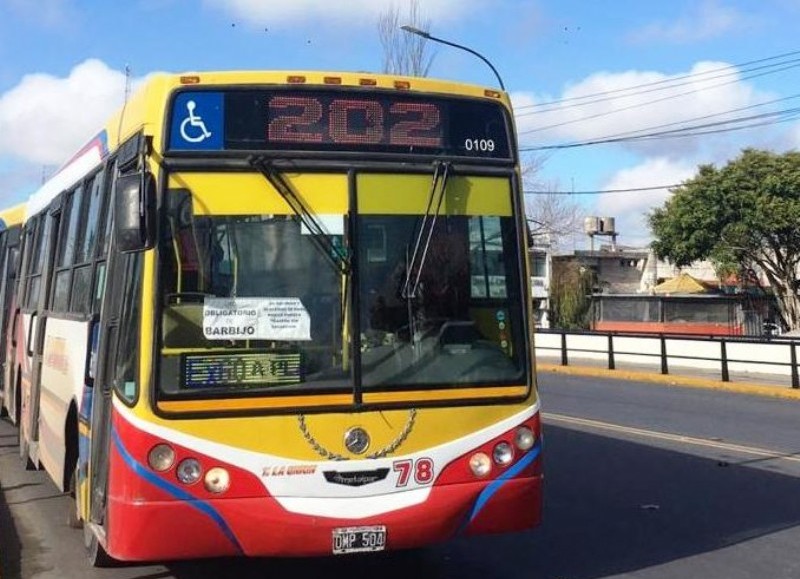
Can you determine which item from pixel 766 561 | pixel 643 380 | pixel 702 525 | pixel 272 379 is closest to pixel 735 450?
pixel 702 525

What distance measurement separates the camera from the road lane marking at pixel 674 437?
36.0 feet

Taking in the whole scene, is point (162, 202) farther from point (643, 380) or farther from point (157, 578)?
point (643, 380)

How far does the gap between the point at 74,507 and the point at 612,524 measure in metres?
4.34

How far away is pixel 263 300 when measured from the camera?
512cm

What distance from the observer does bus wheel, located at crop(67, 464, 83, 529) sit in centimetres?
669

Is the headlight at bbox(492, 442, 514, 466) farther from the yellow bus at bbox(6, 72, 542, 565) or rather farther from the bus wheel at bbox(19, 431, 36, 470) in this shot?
the bus wheel at bbox(19, 431, 36, 470)

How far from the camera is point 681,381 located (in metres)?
21.0

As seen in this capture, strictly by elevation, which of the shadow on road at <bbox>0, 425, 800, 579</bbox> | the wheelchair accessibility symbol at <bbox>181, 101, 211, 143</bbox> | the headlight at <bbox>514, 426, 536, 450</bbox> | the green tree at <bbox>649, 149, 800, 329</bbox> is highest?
the green tree at <bbox>649, 149, 800, 329</bbox>

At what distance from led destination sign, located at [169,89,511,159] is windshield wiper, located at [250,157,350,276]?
17 cm

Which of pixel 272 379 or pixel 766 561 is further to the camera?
pixel 766 561

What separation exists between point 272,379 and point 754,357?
18.9 m

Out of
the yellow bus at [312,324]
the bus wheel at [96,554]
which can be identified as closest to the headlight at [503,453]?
the yellow bus at [312,324]

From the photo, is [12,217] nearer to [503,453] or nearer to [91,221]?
[91,221]

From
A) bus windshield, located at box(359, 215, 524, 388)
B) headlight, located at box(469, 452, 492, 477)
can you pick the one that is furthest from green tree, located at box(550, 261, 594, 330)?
headlight, located at box(469, 452, 492, 477)
